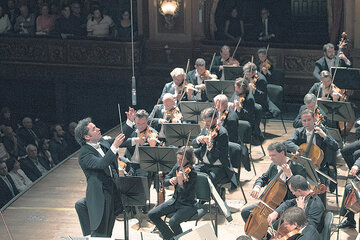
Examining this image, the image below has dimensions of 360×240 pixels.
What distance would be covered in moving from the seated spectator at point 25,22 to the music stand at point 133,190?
8.61 metres

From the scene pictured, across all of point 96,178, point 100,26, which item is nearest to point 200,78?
point 96,178

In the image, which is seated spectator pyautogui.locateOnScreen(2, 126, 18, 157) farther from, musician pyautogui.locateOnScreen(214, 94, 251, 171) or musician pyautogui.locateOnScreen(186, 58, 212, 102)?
musician pyautogui.locateOnScreen(214, 94, 251, 171)

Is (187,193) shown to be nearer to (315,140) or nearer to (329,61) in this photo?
(315,140)

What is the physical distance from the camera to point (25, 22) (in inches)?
615

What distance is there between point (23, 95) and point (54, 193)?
24.4 feet

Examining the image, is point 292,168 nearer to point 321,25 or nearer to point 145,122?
point 145,122

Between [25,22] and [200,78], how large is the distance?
5898 mm

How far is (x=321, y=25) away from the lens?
15086 millimetres

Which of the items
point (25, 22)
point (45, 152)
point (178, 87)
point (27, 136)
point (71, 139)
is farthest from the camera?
point (25, 22)

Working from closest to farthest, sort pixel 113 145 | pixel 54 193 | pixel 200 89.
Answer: pixel 113 145 < pixel 54 193 < pixel 200 89

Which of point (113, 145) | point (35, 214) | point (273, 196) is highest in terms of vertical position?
point (113, 145)

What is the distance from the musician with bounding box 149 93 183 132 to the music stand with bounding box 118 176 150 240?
68.8 inches

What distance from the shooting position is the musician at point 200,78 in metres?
10.9

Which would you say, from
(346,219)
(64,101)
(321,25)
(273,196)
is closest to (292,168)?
(273,196)
